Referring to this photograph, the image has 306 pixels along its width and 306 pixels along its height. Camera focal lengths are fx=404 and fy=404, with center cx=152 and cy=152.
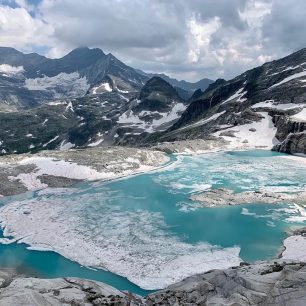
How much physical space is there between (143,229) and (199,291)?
30924 millimetres

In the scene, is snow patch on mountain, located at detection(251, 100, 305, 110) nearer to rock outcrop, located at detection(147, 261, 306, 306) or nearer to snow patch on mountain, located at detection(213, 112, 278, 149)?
snow patch on mountain, located at detection(213, 112, 278, 149)

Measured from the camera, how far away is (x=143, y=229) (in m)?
59.5

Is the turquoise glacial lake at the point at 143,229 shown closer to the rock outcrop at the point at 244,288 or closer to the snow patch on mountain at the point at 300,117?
the rock outcrop at the point at 244,288

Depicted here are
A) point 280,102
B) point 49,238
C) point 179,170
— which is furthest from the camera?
point 280,102

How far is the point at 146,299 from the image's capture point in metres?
28.6

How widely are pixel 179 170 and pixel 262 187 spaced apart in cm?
2777

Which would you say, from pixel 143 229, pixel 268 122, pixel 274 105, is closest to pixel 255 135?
pixel 268 122

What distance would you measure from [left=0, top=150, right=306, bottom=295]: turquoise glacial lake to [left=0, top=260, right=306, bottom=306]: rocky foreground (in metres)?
12.9

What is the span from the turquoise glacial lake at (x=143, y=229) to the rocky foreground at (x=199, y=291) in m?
Answer: 12.9

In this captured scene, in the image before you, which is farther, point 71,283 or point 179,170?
point 179,170

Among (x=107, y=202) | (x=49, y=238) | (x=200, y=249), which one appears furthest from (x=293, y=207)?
(x=49, y=238)

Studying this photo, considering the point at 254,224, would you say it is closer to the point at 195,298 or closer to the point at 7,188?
the point at 195,298

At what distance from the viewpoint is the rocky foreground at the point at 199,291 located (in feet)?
80.2

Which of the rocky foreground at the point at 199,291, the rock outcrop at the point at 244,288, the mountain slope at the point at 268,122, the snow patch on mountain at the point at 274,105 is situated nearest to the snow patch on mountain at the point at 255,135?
the mountain slope at the point at 268,122
